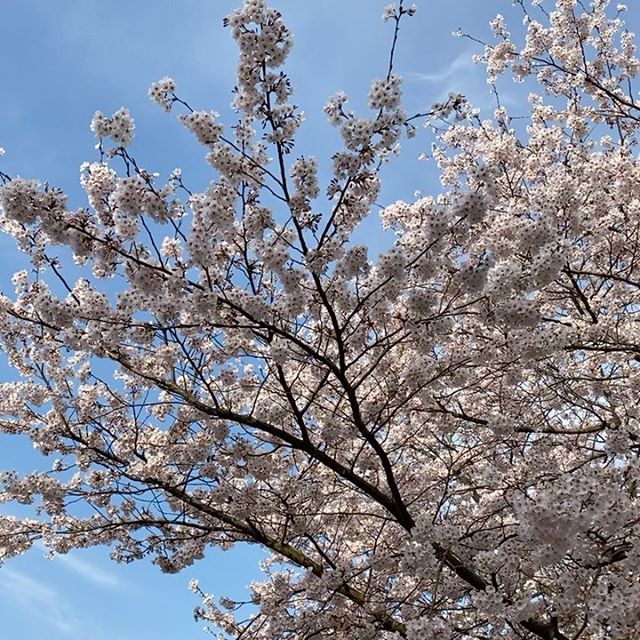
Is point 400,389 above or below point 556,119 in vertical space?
below

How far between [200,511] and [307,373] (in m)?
2.86

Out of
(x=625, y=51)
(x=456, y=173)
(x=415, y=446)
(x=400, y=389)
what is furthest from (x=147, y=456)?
(x=625, y=51)

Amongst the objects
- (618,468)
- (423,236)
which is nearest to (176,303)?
(423,236)

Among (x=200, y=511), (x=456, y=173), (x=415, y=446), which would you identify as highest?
(x=456, y=173)

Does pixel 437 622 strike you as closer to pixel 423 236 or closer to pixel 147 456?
pixel 423 236

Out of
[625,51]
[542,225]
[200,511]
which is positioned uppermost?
[625,51]

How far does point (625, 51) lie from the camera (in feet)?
33.1

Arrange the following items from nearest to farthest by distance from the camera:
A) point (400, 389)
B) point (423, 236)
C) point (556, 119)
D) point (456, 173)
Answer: point (423, 236), point (400, 389), point (556, 119), point (456, 173)

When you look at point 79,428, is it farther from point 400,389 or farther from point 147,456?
point 400,389

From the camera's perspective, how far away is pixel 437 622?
15.4 feet

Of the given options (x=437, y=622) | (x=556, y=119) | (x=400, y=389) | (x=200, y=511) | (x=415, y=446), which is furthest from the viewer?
(x=556, y=119)

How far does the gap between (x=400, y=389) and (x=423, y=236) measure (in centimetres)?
183

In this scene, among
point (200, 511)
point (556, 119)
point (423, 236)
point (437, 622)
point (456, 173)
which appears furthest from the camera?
point (456, 173)

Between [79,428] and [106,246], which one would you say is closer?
[106,246]
